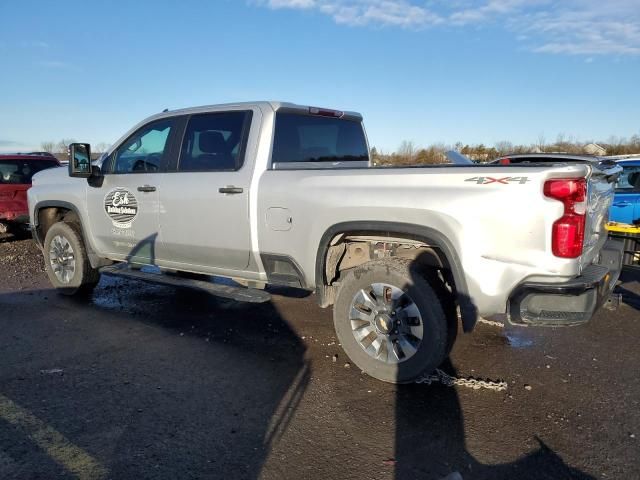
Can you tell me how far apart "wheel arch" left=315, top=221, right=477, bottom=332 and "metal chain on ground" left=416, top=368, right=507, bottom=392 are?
0.50 m

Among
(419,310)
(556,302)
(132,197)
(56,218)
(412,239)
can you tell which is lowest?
(419,310)

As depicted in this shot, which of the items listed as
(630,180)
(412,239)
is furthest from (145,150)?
(630,180)

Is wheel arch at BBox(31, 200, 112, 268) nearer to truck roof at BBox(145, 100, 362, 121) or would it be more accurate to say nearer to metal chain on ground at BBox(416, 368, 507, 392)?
truck roof at BBox(145, 100, 362, 121)

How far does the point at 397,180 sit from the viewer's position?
363 cm

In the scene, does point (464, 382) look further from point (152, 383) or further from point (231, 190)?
point (231, 190)

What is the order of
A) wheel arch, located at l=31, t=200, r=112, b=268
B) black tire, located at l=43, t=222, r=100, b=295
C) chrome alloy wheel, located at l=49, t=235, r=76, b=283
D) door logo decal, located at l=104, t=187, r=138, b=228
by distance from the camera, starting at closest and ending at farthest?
door logo decal, located at l=104, t=187, r=138, b=228, wheel arch, located at l=31, t=200, r=112, b=268, black tire, located at l=43, t=222, r=100, b=295, chrome alloy wheel, located at l=49, t=235, r=76, b=283

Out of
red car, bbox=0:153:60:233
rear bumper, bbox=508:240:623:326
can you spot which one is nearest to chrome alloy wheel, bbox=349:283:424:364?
rear bumper, bbox=508:240:623:326

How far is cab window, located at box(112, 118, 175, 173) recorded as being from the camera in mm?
5199

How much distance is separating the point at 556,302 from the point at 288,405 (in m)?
1.89

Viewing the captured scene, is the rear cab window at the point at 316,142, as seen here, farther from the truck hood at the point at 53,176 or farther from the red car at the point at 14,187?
the red car at the point at 14,187

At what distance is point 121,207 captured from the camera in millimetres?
5445

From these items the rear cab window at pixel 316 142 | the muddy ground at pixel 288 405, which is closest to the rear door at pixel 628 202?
the muddy ground at pixel 288 405

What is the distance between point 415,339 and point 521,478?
1246 mm

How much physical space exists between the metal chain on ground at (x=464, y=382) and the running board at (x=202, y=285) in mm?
1511
